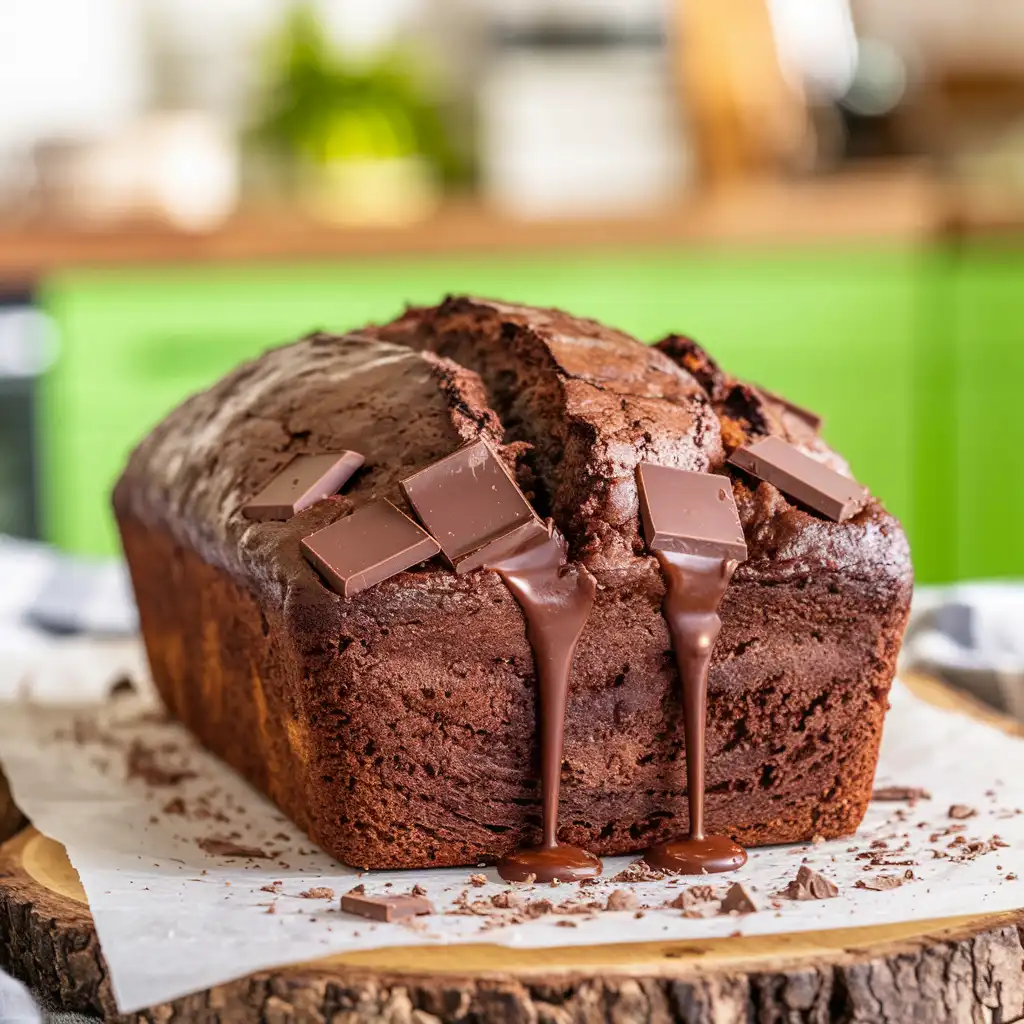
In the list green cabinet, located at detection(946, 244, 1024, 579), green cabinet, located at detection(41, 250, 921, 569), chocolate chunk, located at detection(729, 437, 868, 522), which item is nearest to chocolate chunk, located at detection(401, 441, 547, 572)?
chocolate chunk, located at detection(729, 437, 868, 522)

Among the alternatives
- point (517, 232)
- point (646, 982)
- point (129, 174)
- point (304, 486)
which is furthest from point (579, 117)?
point (646, 982)

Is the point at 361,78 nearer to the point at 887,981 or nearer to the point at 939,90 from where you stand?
the point at 939,90

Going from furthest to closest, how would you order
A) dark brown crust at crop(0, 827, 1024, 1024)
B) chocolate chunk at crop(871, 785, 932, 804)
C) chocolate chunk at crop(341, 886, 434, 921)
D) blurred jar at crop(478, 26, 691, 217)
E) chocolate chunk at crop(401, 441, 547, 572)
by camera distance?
1. blurred jar at crop(478, 26, 691, 217)
2. chocolate chunk at crop(871, 785, 932, 804)
3. chocolate chunk at crop(401, 441, 547, 572)
4. chocolate chunk at crop(341, 886, 434, 921)
5. dark brown crust at crop(0, 827, 1024, 1024)

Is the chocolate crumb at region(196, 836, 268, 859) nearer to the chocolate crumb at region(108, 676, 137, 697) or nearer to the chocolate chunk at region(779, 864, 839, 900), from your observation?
the chocolate chunk at region(779, 864, 839, 900)

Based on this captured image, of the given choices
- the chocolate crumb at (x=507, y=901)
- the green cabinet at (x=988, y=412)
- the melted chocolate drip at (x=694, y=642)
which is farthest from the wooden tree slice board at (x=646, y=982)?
the green cabinet at (x=988, y=412)

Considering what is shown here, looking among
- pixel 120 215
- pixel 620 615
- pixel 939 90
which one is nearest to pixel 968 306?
pixel 939 90

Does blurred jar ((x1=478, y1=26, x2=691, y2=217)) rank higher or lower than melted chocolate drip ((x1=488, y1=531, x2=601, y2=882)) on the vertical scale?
higher

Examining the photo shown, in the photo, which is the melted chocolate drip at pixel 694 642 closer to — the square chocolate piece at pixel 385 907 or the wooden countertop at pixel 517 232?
the square chocolate piece at pixel 385 907
